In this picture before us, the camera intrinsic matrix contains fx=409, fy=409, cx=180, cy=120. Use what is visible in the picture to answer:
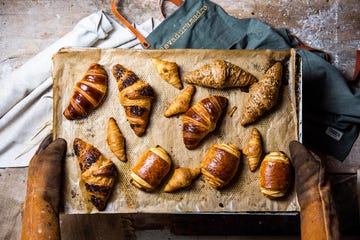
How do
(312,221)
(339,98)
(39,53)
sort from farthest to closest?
1. (39,53)
2. (339,98)
3. (312,221)

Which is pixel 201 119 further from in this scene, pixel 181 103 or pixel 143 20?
pixel 143 20

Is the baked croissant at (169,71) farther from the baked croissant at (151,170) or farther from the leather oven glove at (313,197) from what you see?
the leather oven glove at (313,197)

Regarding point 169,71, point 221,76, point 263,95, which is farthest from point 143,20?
point 263,95

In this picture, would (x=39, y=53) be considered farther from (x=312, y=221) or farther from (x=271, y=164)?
(x=312, y=221)

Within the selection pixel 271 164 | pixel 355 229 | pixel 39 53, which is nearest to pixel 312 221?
pixel 271 164

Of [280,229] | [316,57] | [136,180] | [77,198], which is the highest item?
[316,57]

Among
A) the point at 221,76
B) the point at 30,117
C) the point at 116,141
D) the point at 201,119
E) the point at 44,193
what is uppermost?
the point at 221,76

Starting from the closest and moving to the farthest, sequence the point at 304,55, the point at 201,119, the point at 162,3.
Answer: the point at 201,119
the point at 304,55
the point at 162,3

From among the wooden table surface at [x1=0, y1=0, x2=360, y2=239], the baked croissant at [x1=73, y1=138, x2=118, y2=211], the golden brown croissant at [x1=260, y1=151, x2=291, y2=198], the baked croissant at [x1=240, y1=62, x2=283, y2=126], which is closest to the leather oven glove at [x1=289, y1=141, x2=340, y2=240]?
the golden brown croissant at [x1=260, y1=151, x2=291, y2=198]
